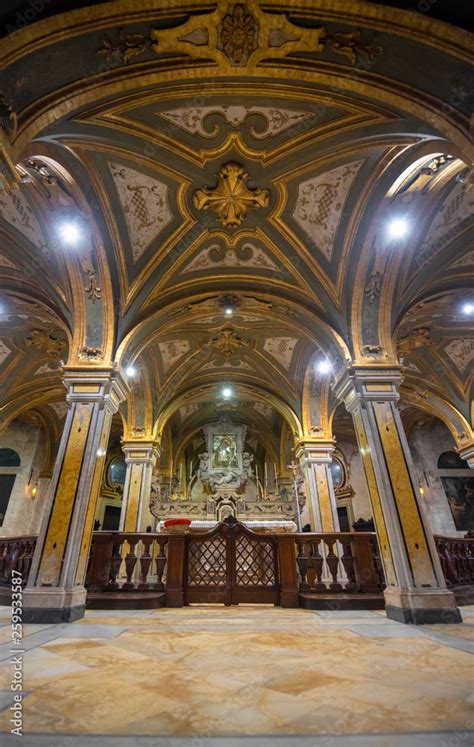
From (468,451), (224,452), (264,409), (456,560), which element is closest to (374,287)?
(456,560)

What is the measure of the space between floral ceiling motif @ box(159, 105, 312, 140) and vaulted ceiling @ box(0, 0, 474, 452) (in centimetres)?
3

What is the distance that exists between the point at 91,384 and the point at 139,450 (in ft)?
16.6

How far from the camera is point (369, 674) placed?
1995 millimetres

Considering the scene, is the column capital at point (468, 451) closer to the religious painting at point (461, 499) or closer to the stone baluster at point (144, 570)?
the religious painting at point (461, 499)

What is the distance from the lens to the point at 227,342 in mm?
10539

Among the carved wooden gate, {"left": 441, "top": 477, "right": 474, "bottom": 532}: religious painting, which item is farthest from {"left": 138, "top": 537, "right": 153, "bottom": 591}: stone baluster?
{"left": 441, "top": 477, "right": 474, "bottom": 532}: religious painting

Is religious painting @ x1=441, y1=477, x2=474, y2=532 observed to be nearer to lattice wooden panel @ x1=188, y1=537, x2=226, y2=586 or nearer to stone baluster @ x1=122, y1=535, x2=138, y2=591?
lattice wooden panel @ x1=188, y1=537, x2=226, y2=586

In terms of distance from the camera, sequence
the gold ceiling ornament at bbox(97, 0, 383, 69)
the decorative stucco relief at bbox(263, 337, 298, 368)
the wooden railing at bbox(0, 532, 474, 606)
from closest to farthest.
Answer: the gold ceiling ornament at bbox(97, 0, 383, 69) < the wooden railing at bbox(0, 532, 474, 606) < the decorative stucco relief at bbox(263, 337, 298, 368)

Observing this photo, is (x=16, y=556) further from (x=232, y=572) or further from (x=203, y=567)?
(x=232, y=572)

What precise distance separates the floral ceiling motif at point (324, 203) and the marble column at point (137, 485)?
752 centimetres

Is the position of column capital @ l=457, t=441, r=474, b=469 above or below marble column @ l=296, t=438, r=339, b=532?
above

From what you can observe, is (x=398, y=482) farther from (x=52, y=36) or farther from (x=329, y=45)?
(x=52, y=36)

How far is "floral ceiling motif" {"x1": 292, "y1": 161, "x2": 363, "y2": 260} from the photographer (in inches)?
232

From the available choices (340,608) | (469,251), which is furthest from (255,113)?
(340,608)
